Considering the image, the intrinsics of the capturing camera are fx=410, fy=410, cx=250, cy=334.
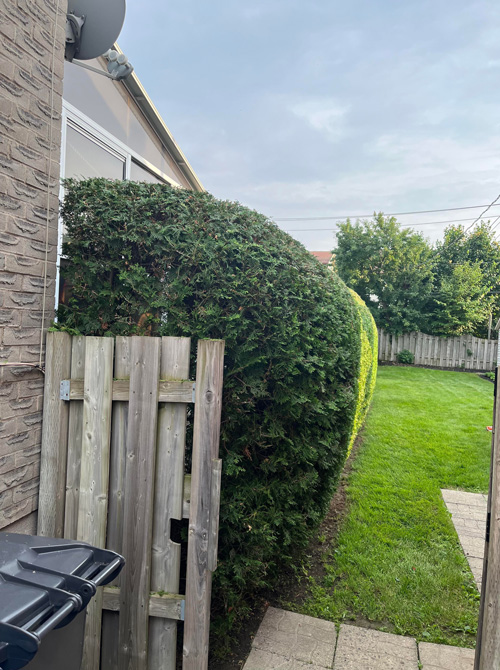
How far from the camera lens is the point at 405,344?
55.4 feet

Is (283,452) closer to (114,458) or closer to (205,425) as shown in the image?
(205,425)

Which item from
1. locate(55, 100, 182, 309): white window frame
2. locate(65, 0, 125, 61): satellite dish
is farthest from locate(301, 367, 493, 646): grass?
locate(65, 0, 125, 61): satellite dish

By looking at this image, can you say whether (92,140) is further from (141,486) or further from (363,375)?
(363,375)

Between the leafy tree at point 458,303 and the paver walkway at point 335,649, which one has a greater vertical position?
the leafy tree at point 458,303

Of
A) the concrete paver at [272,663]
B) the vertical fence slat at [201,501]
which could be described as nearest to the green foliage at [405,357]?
the concrete paver at [272,663]

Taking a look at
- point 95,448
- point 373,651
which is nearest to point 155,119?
point 95,448

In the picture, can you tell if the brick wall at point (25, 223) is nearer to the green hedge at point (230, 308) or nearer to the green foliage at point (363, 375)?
the green hedge at point (230, 308)

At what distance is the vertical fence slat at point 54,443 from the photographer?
2033 millimetres

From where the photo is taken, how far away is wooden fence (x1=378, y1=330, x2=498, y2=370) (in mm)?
16172

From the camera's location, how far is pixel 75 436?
80.9 inches

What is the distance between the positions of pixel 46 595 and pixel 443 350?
17.6m

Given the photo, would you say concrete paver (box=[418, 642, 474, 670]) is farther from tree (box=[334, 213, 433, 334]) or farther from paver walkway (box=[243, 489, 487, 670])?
Answer: tree (box=[334, 213, 433, 334])

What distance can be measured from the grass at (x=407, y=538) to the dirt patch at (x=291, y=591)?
2.6 inches

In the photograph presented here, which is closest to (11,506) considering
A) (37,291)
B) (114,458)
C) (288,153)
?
(114,458)
